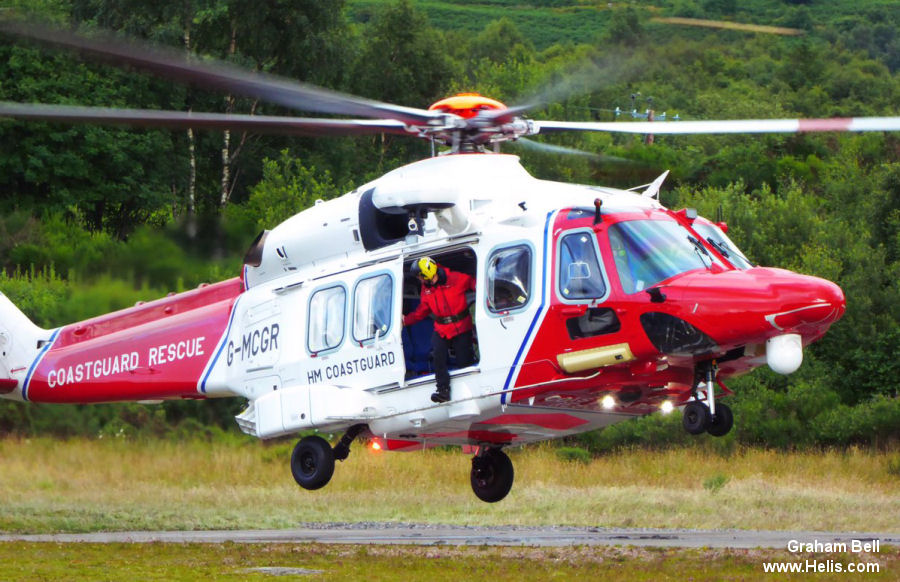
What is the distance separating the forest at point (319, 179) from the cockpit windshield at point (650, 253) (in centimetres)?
162

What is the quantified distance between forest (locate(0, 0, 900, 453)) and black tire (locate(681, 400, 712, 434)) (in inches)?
132

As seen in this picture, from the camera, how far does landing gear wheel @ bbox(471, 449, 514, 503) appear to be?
689 inches

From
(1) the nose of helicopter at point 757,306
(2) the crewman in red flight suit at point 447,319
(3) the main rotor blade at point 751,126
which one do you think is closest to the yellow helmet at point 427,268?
(2) the crewman in red flight suit at point 447,319

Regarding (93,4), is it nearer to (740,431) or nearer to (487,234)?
(740,431)

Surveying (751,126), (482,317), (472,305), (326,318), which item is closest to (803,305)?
(751,126)

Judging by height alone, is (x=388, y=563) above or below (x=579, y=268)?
below

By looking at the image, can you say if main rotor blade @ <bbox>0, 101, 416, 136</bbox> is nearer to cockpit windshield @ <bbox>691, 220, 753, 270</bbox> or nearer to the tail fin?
cockpit windshield @ <bbox>691, 220, 753, 270</bbox>

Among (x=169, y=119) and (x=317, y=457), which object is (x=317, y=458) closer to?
(x=317, y=457)

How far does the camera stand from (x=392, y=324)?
49.5 ft

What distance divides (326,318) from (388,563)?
11.3 ft

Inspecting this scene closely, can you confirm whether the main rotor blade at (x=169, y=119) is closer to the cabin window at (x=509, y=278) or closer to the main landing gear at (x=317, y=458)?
the cabin window at (x=509, y=278)

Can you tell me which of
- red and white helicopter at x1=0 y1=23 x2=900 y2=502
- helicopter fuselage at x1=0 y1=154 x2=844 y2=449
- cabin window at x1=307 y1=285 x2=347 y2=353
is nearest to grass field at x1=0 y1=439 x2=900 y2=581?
red and white helicopter at x1=0 y1=23 x2=900 y2=502

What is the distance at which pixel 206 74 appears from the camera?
13.1 m

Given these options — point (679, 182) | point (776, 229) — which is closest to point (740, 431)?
point (776, 229)
